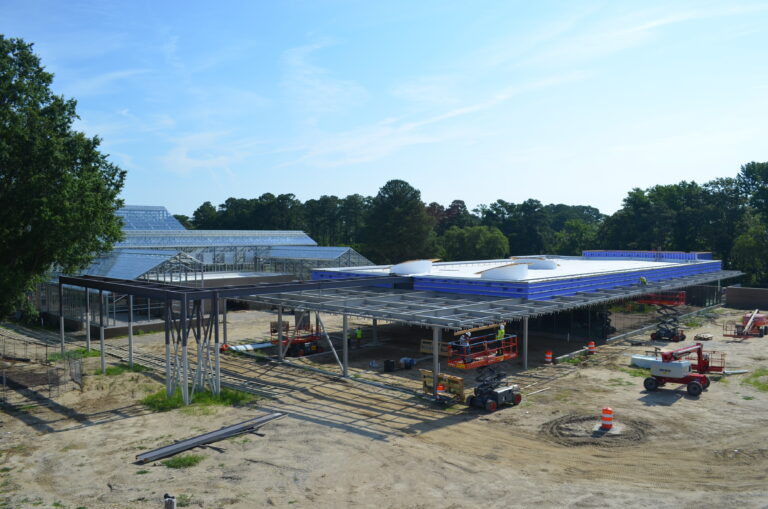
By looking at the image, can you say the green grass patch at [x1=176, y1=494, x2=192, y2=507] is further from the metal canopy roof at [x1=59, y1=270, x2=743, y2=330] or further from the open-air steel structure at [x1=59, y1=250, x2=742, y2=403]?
the metal canopy roof at [x1=59, y1=270, x2=743, y2=330]

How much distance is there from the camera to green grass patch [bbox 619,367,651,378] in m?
27.9

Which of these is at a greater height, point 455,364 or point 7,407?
point 455,364

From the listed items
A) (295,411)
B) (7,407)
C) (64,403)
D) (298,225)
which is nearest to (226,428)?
(295,411)

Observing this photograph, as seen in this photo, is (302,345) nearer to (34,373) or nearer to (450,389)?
(450,389)

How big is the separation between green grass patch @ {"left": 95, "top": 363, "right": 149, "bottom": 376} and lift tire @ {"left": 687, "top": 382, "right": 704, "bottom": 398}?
2528cm

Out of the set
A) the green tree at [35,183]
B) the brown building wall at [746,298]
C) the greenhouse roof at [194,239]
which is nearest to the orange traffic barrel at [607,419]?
the green tree at [35,183]

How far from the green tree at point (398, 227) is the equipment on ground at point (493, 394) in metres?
59.9

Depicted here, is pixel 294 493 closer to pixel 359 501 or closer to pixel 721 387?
pixel 359 501

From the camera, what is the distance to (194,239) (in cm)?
6084

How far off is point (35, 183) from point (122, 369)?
991cm

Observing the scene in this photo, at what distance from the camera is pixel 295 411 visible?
22109 millimetres

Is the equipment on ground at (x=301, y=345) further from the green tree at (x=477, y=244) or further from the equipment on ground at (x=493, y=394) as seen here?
the green tree at (x=477, y=244)

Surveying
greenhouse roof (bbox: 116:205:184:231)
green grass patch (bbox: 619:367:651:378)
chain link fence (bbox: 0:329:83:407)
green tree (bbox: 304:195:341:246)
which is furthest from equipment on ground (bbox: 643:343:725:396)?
green tree (bbox: 304:195:341:246)

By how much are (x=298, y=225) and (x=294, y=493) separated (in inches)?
3867
